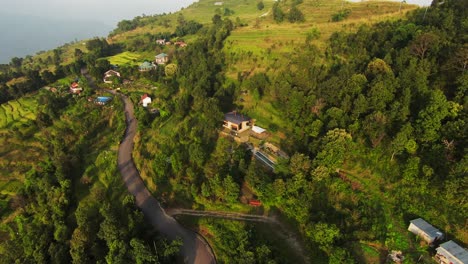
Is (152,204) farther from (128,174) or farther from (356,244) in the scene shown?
(356,244)

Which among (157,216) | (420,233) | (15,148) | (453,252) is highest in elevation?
(453,252)

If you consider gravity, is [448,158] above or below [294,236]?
above

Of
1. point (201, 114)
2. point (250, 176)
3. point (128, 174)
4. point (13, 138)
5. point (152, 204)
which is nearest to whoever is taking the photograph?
point (250, 176)

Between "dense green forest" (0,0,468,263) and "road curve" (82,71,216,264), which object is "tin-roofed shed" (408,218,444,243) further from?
"road curve" (82,71,216,264)

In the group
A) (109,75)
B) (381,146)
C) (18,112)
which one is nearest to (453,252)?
(381,146)

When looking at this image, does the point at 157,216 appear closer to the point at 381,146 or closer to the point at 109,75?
the point at 381,146

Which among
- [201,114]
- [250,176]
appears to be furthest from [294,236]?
[201,114]
